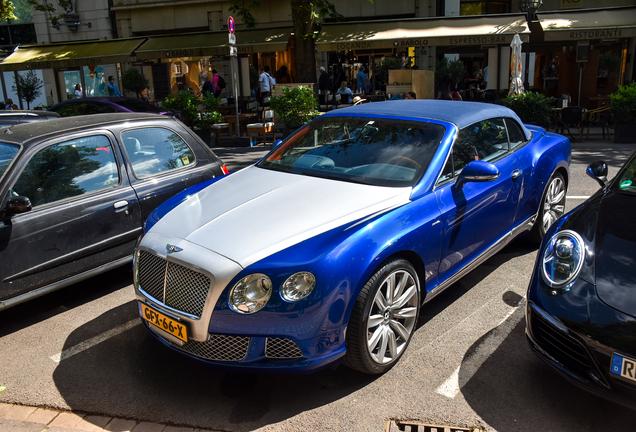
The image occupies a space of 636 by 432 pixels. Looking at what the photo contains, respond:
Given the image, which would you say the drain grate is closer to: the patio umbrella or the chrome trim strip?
the chrome trim strip

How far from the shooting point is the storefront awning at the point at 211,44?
2038 cm

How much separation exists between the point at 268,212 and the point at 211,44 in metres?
19.3

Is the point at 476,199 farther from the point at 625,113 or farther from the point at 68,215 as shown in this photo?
the point at 625,113

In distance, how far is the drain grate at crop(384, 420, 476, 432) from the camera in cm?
292

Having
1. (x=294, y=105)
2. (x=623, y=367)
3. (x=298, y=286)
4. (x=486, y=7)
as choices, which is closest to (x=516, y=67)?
(x=294, y=105)

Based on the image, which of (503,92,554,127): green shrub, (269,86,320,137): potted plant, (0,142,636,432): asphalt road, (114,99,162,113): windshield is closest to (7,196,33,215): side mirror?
(0,142,636,432): asphalt road

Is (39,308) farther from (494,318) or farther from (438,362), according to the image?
(494,318)

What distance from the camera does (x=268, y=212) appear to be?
345cm

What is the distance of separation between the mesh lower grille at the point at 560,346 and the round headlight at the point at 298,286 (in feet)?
4.37

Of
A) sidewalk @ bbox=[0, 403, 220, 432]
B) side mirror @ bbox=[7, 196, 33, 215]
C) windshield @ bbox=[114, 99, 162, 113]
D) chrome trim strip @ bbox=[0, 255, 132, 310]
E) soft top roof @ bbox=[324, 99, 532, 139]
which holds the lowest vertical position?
sidewalk @ bbox=[0, 403, 220, 432]

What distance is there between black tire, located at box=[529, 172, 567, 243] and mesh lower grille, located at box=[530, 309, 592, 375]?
2.46 metres

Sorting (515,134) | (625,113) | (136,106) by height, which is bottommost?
(625,113)

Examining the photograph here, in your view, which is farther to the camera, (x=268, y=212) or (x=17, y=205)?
(x=17, y=205)

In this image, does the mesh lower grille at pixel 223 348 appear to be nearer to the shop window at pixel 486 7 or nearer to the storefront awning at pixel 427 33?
the storefront awning at pixel 427 33
